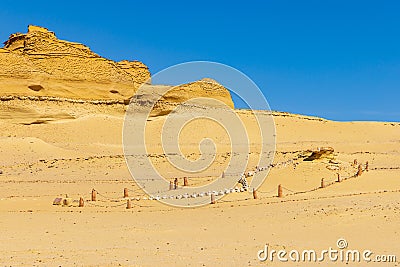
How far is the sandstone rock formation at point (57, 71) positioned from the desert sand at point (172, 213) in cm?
1170

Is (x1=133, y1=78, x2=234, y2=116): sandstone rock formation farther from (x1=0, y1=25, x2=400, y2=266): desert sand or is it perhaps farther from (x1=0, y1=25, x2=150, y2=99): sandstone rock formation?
(x1=0, y1=25, x2=400, y2=266): desert sand

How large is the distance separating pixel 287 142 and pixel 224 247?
3076 cm

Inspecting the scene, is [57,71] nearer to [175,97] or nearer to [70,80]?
[70,80]

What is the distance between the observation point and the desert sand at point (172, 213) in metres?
9.23

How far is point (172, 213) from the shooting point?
14656mm

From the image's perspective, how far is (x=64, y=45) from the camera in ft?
165

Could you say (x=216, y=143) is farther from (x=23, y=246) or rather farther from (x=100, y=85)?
(x=23, y=246)

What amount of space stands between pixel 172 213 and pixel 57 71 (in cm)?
3599

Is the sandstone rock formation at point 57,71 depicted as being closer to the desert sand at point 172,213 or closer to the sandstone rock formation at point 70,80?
the sandstone rock formation at point 70,80

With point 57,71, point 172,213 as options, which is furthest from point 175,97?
point 172,213

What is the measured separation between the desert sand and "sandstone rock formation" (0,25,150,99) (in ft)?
38.4

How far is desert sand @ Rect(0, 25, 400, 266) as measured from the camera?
30.3 feet

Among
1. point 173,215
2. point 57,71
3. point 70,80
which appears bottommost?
point 173,215

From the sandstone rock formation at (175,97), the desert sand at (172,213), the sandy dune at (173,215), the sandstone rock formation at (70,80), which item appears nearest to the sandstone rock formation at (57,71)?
the sandstone rock formation at (70,80)
